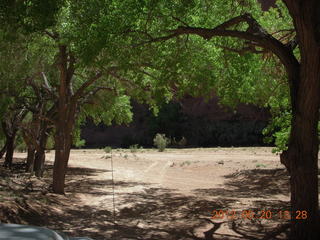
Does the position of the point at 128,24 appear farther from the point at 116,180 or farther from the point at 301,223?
the point at 116,180

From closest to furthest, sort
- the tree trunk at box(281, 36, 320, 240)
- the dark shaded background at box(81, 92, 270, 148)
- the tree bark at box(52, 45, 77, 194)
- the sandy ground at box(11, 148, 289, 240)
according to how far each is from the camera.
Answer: the tree trunk at box(281, 36, 320, 240) < the sandy ground at box(11, 148, 289, 240) < the tree bark at box(52, 45, 77, 194) < the dark shaded background at box(81, 92, 270, 148)

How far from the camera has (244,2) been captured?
431 inches

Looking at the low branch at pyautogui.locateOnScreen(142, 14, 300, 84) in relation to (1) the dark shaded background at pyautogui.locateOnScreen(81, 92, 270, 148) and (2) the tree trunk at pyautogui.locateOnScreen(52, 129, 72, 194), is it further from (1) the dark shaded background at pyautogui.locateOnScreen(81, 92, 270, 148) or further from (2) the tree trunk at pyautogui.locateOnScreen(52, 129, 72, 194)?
(1) the dark shaded background at pyautogui.locateOnScreen(81, 92, 270, 148)

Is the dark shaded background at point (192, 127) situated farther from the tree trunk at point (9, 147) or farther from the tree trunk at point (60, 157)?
the tree trunk at point (60, 157)

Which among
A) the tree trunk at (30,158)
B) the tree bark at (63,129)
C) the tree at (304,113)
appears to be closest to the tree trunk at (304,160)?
the tree at (304,113)

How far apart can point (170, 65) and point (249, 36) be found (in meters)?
2.59

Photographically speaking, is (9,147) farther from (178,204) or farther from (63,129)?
(178,204)

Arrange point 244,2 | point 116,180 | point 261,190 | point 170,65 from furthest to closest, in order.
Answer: point 116,180, point 261,190, point 244,2, point 170,65

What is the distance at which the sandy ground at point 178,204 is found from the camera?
8867 millimetres

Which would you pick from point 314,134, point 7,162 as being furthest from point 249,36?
point 7,162

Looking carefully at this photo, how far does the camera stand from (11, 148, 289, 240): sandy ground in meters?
8.87
